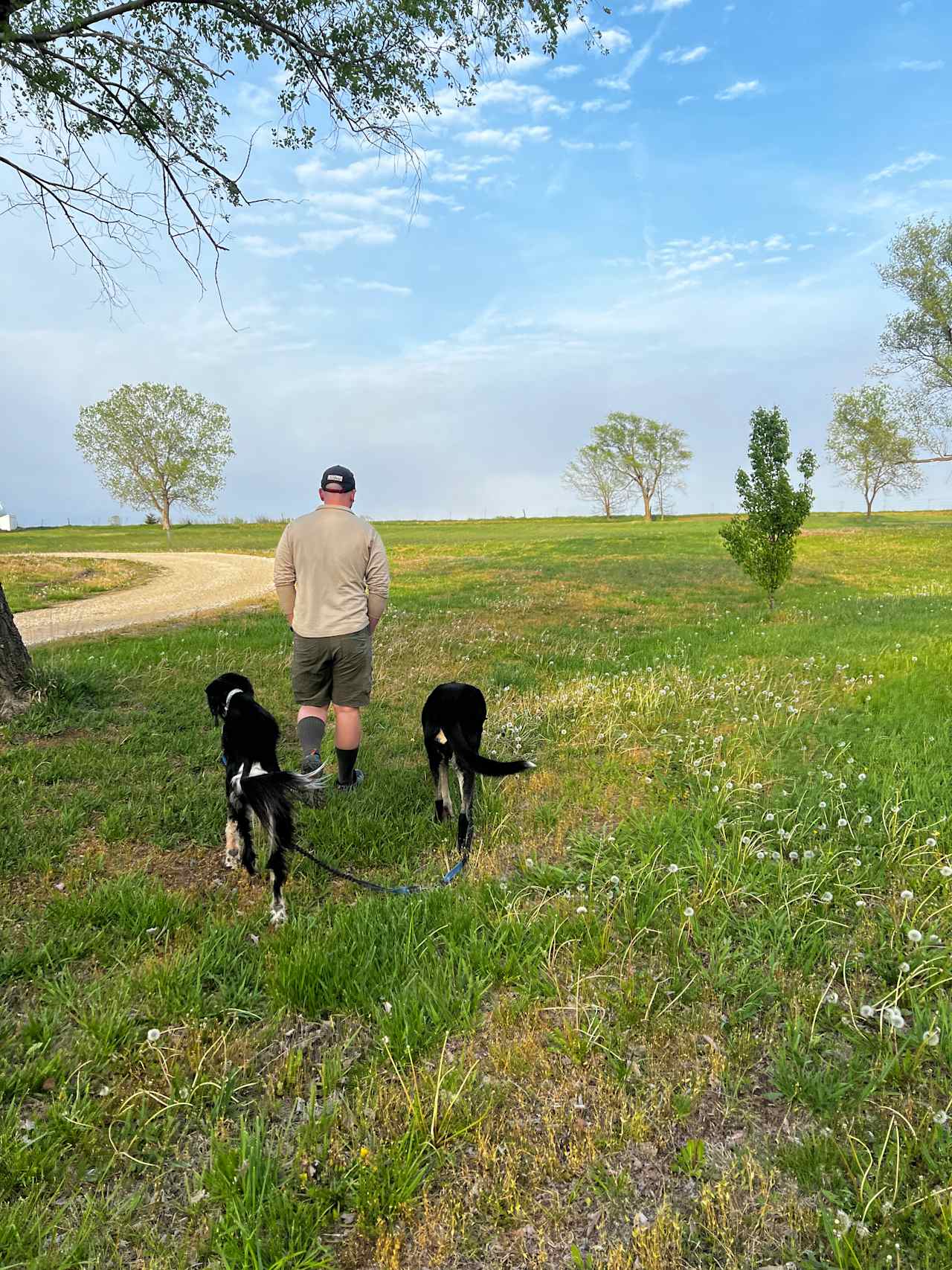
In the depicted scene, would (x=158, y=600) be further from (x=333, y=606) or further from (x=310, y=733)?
(x=333, y=606)

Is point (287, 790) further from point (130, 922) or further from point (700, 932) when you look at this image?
point (700, 932)

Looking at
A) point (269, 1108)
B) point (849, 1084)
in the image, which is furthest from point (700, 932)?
point (269, 1108)

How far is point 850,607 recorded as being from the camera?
52.8 ft

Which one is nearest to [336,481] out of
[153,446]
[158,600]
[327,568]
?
[327,568]

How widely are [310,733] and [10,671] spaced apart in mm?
3681

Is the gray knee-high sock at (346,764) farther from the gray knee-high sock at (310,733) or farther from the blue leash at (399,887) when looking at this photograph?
the blue leash at (399,887)

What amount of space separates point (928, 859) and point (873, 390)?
46809 millimetres

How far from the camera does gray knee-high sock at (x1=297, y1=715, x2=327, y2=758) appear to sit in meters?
5.73

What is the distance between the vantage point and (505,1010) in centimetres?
302

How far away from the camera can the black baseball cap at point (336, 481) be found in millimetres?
5523

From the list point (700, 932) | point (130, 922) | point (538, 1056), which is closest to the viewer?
point (538, 1056)

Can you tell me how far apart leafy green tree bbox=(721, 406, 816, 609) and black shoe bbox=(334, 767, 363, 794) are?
13.4m

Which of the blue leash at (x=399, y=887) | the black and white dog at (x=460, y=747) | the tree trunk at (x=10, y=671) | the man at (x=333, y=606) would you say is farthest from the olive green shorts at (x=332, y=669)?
the tree trunk at (x=10, y=671)

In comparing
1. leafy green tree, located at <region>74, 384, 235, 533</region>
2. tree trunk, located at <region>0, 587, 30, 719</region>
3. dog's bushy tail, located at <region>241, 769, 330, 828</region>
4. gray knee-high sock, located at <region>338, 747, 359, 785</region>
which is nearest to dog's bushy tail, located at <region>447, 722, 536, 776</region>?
dog's bushy tail, located at <region>241, 769, 330, 828</region>
